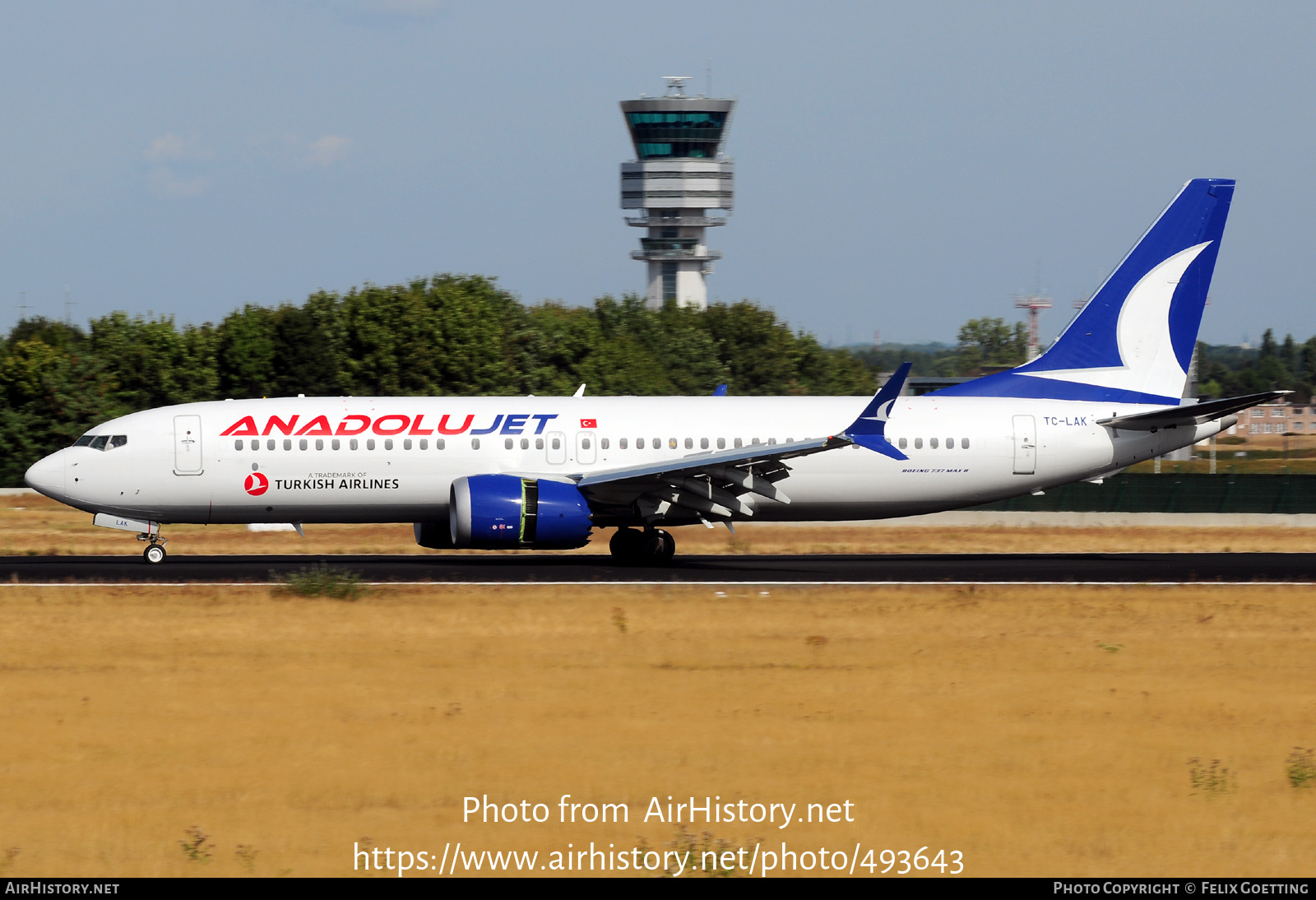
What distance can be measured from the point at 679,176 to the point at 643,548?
128 metres

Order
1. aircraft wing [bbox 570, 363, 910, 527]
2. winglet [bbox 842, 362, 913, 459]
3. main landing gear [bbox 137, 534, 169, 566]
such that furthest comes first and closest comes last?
main landing gear [bbox 137, 534, 169, 566] < aircraft wing [bbox 570, 363, 910, 527] < winglet [bbox 842, 362, 913, 459]

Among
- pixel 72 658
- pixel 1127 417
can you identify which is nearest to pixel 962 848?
pixel 72 658

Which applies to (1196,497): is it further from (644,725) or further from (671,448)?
(644,725)

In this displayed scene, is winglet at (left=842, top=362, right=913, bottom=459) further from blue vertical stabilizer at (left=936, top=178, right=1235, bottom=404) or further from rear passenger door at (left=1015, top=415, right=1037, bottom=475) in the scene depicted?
blue vertical stabilizer at (left=936, top=178, right=1235, bottom=404)

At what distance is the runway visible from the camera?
28.3m

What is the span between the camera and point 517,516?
2900cm

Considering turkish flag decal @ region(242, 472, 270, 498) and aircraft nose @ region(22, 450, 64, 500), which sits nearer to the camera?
aircraft nose @ region(22, 450, 64, 500)

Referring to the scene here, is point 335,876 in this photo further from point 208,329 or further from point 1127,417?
point 208,329

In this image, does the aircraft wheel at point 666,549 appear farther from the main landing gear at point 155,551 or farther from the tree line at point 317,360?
the tree line at point 317,360

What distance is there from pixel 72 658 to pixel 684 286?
142388 millimetres

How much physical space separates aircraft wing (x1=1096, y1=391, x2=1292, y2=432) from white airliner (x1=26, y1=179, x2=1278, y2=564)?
0.06m

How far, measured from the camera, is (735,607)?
24.0m

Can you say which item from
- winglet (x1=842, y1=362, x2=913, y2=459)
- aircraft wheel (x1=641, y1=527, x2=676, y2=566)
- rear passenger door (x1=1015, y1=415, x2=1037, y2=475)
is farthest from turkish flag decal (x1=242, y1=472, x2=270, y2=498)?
rear passenger door (x1=1015, y1=415, x2=1037, y2=475)

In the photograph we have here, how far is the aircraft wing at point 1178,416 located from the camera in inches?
1252
